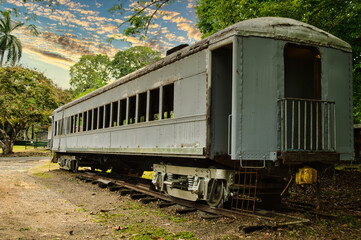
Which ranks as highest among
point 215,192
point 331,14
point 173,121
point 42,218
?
point 331,14

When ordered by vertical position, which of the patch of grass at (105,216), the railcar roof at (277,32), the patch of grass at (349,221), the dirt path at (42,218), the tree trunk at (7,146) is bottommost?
the dirt path at (42,218)

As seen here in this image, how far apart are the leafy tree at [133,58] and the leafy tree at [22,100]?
874 inches

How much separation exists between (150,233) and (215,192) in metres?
1.93

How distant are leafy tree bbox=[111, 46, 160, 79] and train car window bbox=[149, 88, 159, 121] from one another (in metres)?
47.8

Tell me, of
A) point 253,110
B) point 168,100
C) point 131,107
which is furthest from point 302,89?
point 131,107

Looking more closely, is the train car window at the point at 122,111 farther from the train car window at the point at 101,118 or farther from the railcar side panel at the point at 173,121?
the train car window at the point at 101,118

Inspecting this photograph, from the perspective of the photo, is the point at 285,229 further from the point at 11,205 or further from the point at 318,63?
the point at 11,205

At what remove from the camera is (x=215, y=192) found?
22.7 ft

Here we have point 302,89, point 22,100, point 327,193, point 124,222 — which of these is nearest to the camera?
point 124,222

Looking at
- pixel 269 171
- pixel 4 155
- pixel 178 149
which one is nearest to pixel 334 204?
pixel 269 171

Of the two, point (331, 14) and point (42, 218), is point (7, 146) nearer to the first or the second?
point (42, 218)

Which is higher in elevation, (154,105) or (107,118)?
(154,105)

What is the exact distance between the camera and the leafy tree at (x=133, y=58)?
56.4 meters

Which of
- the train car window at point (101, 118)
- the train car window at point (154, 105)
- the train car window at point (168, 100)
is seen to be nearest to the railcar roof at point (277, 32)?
the train car window at point (168, 100)
